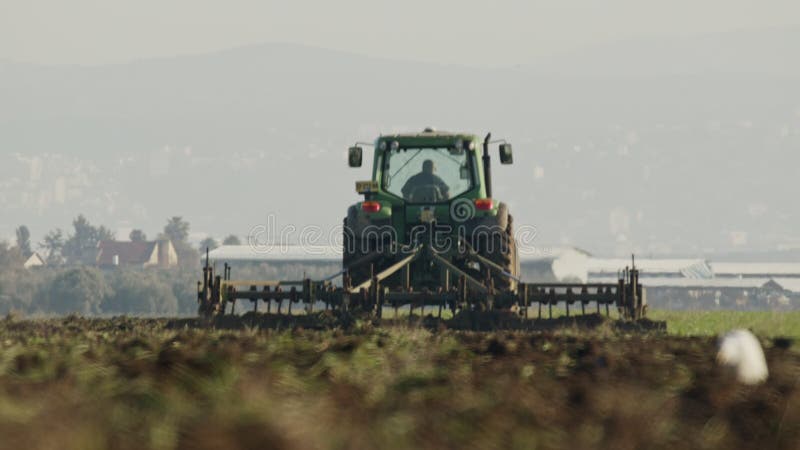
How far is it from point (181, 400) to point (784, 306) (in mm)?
192227

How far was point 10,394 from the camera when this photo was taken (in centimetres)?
731

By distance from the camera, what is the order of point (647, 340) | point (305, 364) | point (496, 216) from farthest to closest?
point (496, 216), point (647, 340), point (305, 364)

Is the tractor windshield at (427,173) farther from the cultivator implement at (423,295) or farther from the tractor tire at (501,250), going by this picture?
the cultivator implement at (423,295)

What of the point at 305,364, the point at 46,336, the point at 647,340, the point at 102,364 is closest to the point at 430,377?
the point at 305,364

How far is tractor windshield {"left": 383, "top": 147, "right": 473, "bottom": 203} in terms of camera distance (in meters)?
22.2

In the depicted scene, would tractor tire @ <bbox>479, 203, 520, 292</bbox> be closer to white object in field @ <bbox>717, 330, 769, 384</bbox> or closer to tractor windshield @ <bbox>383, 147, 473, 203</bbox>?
tractor windshield @ <bbox>383, 147, 473, 203</bbox>

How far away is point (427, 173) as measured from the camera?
22.5 meters

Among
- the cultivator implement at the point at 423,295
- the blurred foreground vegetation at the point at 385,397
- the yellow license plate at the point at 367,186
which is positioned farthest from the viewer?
the yellow license plate at the point at 367,186

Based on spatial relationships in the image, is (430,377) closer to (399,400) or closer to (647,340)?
(399,400)

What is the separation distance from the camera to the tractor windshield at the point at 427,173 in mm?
22250

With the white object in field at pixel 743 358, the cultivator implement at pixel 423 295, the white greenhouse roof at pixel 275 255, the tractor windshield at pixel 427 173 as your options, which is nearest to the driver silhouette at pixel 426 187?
the tractor windshield at pixel 427 173

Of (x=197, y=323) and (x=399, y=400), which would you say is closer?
(x=399, y=400)

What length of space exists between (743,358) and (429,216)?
12267 millimetres

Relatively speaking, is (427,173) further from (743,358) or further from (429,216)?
(743,358)
